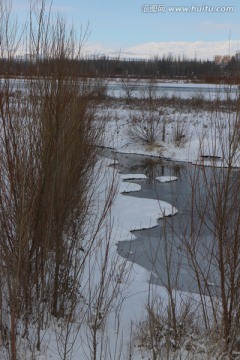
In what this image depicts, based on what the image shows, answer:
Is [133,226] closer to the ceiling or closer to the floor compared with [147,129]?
closer to the floor

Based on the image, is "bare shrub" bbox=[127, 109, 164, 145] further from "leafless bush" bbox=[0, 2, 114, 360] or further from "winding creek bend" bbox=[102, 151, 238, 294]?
"leafless bush" bbox=[0, 2, 114, 360]

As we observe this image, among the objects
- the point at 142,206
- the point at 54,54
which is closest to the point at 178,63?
the point at 142,206

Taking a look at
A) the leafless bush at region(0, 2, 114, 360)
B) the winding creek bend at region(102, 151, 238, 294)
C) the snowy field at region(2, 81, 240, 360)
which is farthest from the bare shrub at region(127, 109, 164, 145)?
the leafless bush at region(0, 2, 114, 360)

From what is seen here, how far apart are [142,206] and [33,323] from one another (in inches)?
293

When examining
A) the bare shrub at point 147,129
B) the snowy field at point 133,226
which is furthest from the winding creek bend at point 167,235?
the bare shrub at point 147,129

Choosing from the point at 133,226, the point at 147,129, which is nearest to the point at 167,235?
the point at 133,226

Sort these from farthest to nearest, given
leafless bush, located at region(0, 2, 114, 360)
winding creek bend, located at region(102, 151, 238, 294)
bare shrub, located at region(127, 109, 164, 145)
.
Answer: bare shrub, located at region(127, 109, 164, 145) < winding creek bend, located at region(102, 151, 238, 294) < leafless bush, located at region(0, 2, 114, 360)

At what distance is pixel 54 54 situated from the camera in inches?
203

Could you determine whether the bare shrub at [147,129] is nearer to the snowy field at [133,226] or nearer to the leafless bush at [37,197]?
the snowy field at [133,226]

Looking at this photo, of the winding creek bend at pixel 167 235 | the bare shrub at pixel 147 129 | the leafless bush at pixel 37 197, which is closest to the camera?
the leafless bush at pixel 37 197

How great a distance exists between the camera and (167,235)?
31.1ft

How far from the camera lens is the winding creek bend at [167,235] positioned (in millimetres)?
5254

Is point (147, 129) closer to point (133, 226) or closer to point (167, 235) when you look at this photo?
point (133, 226)

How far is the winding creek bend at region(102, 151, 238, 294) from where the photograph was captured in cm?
525
